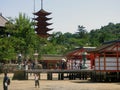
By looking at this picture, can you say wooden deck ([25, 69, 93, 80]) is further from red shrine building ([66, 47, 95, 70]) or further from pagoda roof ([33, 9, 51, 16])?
pagoda roof ([33, 9, 51, 16])

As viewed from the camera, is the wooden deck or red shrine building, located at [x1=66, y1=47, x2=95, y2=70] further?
red shrine building, located at [x1=66, y1=47, x2=95, y2=70]

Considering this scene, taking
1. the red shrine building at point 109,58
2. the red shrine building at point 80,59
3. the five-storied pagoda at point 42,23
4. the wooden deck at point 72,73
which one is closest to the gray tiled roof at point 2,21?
the five-storied pagoda at point 42,23

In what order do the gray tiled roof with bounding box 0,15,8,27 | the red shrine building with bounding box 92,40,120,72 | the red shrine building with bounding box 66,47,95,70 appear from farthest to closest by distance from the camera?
the gray tiled roof with bounding box 0,15,8,27
the red shrine building with bounding box 66,47,95,70
the red shrine building with bounding box 92,40,120,72

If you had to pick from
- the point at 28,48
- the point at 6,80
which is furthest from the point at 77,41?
the point at 6,80

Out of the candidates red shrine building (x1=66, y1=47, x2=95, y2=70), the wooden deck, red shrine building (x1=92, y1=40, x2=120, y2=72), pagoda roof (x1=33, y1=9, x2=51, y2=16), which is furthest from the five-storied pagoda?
red shrine building (x1=92, y1=40, x2=120, y2=72)

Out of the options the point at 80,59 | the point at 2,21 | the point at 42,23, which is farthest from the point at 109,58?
the point at 2,21

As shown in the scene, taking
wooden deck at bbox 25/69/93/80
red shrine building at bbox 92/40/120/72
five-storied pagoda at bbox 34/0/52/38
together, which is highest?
five-storied pagoda at bbox 34/0/52/38

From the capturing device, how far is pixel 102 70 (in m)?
39.1

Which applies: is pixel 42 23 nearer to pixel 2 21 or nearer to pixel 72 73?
pixel 2 21

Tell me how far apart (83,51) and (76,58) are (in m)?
1.54

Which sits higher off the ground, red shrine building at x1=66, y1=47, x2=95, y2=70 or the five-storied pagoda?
the five-storied pagoda

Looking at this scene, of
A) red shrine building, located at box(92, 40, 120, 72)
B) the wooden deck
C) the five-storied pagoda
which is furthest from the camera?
the five-storied pagoda

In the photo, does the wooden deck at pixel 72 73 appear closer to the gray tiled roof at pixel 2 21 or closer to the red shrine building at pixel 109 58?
the red shrine building at pixel 109 58

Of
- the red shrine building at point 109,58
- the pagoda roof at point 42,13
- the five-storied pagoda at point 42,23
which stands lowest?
the red shrine building at point 109,58
